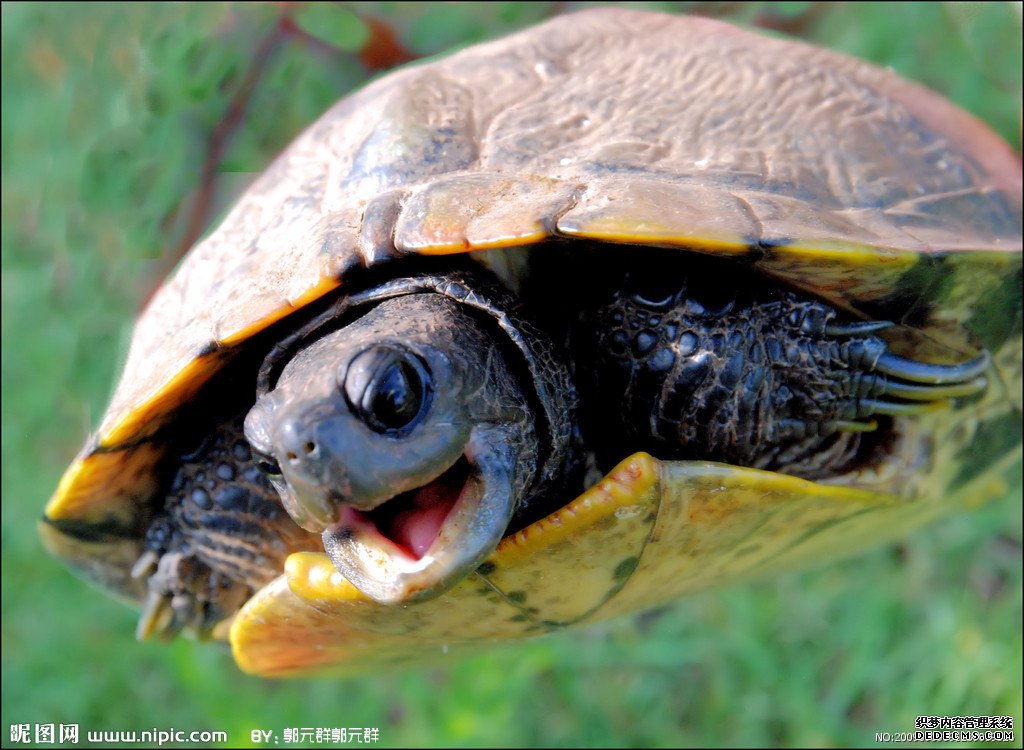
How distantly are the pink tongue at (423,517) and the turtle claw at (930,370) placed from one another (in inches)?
33.0

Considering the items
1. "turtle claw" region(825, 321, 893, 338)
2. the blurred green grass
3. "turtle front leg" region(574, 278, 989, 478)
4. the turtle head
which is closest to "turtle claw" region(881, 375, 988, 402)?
"turtle front leg" region(574, 278, 989, 478)

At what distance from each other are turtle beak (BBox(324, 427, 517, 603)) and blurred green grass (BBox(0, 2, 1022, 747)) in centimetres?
181

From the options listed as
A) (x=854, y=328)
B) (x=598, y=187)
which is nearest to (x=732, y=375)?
(x=854, y=328)

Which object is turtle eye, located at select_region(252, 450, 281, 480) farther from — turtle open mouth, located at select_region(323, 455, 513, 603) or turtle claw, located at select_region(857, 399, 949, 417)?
turtle claw, located at select_region(857, 399, 949, 417)

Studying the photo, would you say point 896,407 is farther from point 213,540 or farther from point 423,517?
point 213,540

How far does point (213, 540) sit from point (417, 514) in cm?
70

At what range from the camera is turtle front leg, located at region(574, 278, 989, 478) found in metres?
1.59

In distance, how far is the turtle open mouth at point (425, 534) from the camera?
4.39 feet

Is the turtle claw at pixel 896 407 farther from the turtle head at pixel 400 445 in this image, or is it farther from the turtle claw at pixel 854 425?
the turtle head at pixel 400 445

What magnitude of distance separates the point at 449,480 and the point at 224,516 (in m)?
0.66

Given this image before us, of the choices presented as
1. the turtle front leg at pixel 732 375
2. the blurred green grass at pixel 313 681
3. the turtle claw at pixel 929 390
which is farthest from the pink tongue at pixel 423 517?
the blurred green grass at pixel 313 681

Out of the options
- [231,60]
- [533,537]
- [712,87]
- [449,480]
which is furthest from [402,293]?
[231,60]

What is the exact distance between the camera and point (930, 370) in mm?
1782

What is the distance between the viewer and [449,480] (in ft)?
4.86
